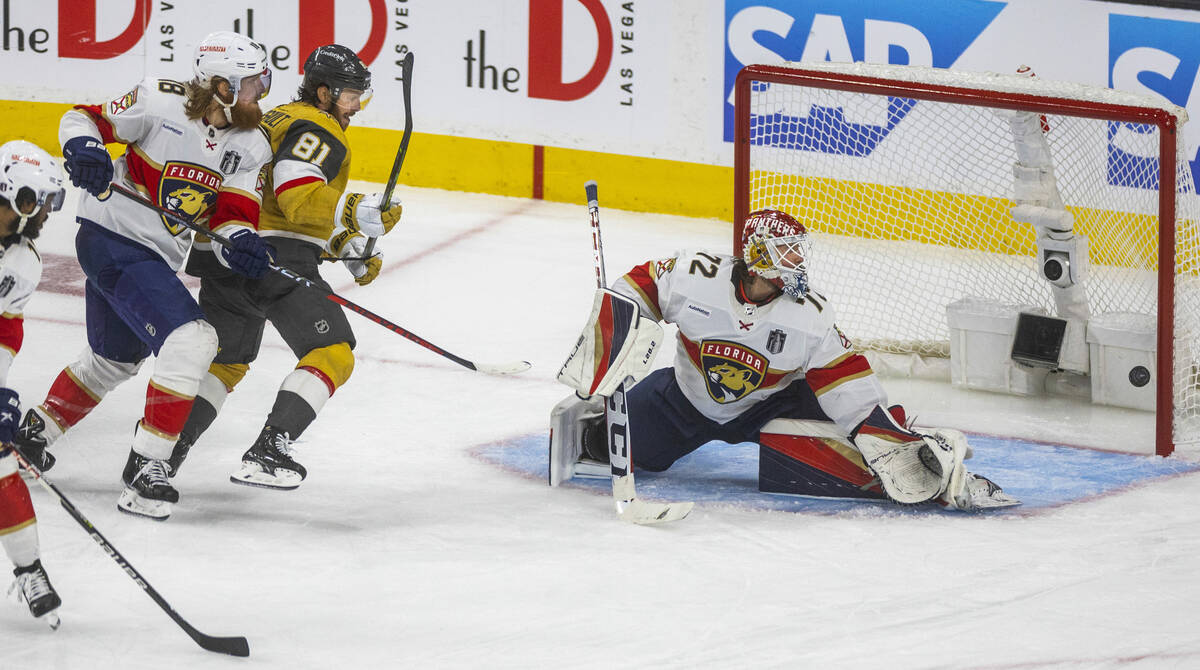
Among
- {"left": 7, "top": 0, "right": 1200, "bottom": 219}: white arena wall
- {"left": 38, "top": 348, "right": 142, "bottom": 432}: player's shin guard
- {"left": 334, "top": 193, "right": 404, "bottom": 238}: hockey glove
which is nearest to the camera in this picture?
{"left": 334, "top": 193, "right": 404, "bottom": 238}: hockey glove

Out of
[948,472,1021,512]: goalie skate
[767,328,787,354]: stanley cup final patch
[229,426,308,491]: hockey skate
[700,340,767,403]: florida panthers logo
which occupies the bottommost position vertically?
[948,472,1021,512]: goalie skate

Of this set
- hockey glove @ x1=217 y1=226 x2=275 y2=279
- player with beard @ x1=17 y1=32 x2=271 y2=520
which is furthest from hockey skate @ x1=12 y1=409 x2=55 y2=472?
hockey glove @ x1=217 y1=226 x2=275 y2=279

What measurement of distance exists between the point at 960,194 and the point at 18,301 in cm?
360

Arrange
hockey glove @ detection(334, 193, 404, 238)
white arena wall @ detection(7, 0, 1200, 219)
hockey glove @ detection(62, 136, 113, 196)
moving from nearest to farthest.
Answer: hockey glove @ detection(62, 136, 113, 196) < hockey glove @ detection(334, 193, 404, 238) < white arena wall @ detection(7, 0, 1200, 219)

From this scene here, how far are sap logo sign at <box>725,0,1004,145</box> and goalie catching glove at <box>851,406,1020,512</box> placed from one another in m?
2.14

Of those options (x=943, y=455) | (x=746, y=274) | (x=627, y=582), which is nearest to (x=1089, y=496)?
(x=943, y=455)

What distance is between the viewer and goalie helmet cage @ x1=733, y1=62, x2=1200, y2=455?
15.3 feet

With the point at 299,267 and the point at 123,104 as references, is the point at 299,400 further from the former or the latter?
the point at 123,104

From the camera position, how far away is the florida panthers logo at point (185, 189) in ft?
13.2

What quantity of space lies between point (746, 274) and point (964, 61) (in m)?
2.65

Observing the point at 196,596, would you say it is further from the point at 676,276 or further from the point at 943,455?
the point at 943,455

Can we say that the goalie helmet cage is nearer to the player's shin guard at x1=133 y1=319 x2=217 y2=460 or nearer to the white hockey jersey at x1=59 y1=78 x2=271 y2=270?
the white hockey jersey at x1=59 y1=78 x2=271 y2=270

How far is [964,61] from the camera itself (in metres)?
6.41

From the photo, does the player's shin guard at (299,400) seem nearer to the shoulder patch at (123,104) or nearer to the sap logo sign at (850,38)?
the shoulder patch at (123,104)
